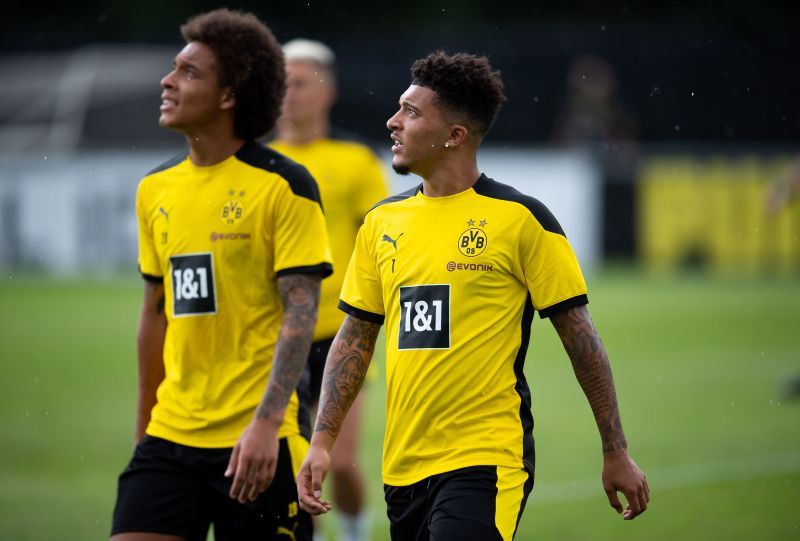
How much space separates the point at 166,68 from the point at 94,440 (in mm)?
18574

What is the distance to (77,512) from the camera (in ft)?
28.3

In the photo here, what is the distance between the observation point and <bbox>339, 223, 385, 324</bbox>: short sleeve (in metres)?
4.79

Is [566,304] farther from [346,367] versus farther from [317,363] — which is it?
[317,363]

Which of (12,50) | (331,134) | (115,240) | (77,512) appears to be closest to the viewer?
(331,134)

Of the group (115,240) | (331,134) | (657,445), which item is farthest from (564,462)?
(115,240)

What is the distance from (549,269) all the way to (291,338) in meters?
1.10

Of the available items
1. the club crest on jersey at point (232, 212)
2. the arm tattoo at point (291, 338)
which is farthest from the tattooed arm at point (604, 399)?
the club crest on jersey at point (232, 212)

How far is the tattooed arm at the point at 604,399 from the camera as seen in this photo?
14.7ft

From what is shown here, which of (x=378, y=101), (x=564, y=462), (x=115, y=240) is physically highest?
(x=378, y=101)

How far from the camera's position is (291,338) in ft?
16.5

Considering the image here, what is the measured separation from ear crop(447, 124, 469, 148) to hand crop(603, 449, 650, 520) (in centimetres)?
120

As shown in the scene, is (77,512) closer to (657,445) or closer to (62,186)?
(657,445)

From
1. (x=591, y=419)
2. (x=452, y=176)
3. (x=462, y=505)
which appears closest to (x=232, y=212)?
(x=452, y=176)

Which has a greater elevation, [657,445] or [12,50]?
[12,50]
